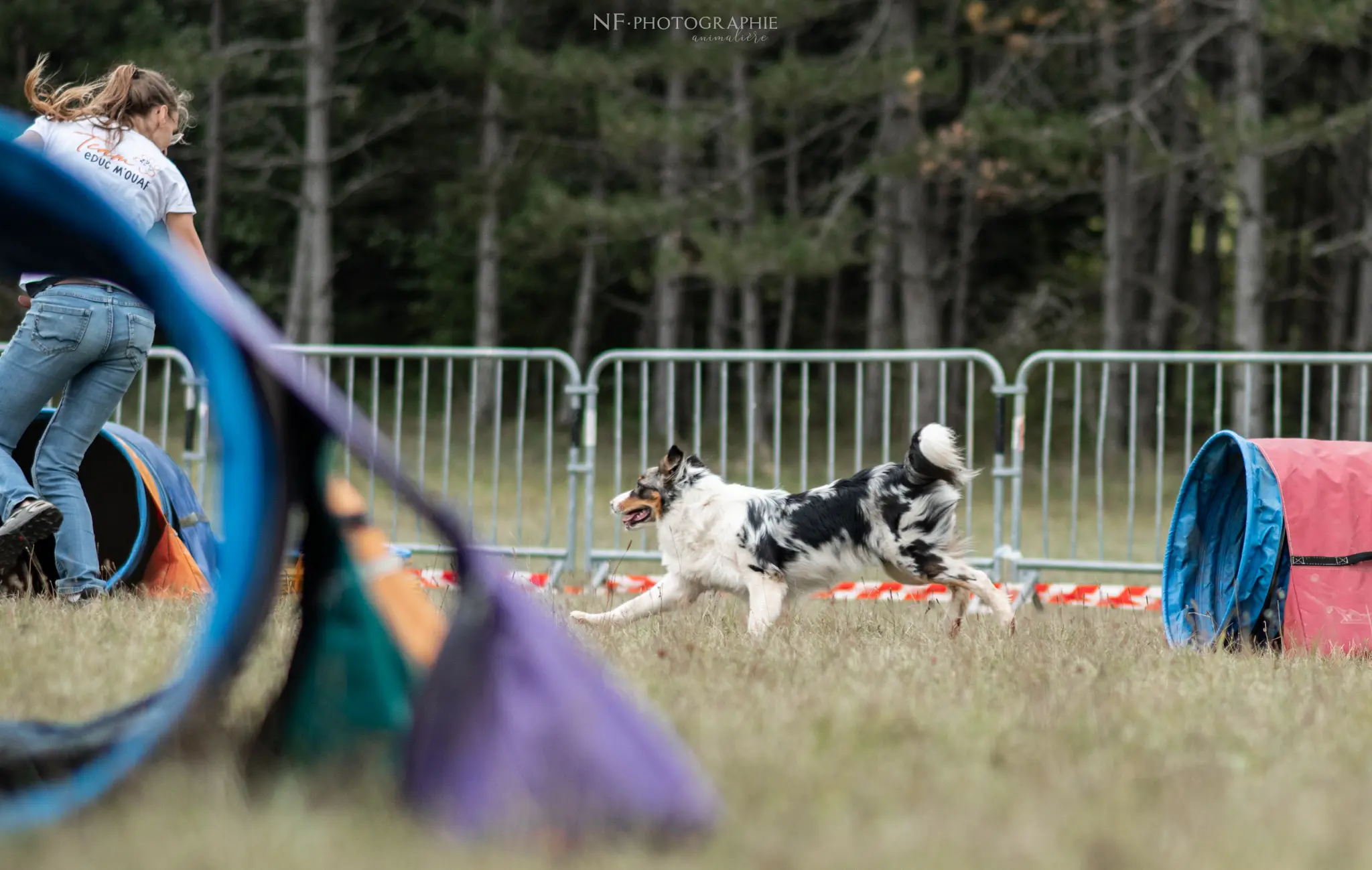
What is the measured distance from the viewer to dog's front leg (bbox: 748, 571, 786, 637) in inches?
227

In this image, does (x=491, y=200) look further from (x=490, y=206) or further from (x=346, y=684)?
(x=346, y=684)

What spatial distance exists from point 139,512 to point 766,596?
272 centimetres

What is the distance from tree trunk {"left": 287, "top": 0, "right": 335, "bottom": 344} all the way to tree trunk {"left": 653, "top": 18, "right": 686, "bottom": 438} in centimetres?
490

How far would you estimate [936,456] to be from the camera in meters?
5.91

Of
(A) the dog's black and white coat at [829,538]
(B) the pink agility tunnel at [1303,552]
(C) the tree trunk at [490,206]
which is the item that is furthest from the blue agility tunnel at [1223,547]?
(C) the tree trunk at [490,206]

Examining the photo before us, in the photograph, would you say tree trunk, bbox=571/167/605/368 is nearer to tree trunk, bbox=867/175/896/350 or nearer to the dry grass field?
tree trunk, bbox=867/175/896/350

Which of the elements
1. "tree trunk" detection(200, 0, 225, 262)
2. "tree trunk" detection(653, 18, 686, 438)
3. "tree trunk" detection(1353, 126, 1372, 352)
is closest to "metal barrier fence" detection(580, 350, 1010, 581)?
"tree trunk" detection(653, 18, 686, 438)

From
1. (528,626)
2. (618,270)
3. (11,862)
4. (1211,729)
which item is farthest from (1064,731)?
(618,270)

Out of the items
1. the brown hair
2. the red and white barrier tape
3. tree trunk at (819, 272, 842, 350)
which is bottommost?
the red and white barrier tape

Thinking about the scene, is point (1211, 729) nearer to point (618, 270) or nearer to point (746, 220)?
point (746, 220)

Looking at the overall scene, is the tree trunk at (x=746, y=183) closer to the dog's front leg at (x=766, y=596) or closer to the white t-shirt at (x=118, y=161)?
the dog's front leg at (x=766, y=596)

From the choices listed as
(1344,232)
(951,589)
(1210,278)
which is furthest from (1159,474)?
(1210,278)

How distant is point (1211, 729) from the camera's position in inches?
138

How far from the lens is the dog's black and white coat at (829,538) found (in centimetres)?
593
